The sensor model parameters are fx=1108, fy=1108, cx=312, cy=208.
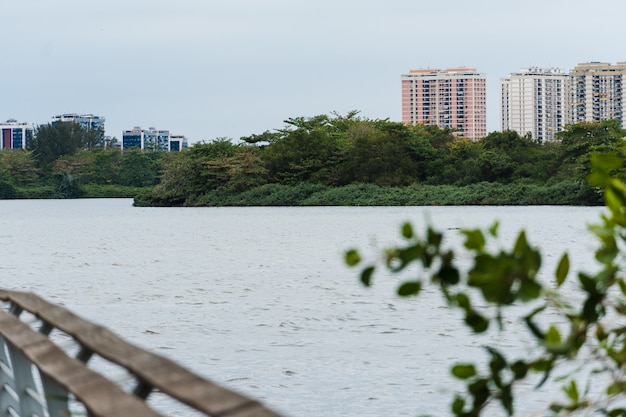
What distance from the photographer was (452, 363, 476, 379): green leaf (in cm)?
165

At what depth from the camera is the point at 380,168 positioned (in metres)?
55.6

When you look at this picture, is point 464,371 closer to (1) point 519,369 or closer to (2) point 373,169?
(1) point 519,369

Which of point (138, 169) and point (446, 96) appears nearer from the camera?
point (138, 169)

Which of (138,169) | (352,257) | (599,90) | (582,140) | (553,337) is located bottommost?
(553,337)

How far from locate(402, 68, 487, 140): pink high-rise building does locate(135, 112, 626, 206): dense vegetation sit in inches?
2665

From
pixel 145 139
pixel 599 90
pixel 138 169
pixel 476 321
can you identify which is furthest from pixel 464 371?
pixel 145 139

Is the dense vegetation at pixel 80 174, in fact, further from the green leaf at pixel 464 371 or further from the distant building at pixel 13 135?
the green leaf at pixel 464 371

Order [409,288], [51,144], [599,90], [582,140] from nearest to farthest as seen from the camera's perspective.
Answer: [409,288] < [582,140] < [51,144] < [599,90]

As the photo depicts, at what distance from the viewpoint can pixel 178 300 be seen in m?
17.7

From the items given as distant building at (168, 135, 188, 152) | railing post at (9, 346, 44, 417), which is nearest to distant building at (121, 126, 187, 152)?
distant building at (168, 135, 188, 152)

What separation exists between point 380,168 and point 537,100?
262 feet

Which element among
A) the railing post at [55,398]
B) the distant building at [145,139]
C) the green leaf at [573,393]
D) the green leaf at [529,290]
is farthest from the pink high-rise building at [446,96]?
the green leaf at [529,290]

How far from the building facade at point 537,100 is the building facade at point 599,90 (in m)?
5.32

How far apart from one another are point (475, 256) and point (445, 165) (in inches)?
2174
